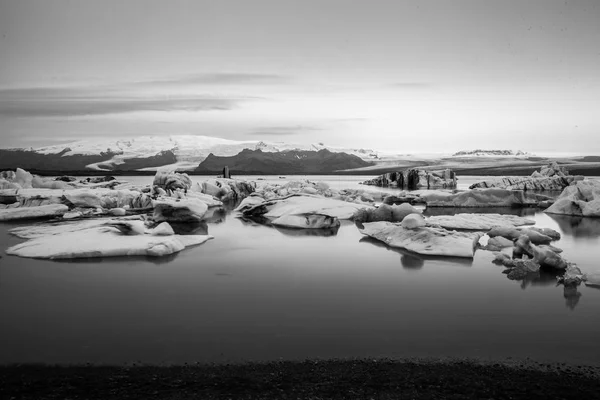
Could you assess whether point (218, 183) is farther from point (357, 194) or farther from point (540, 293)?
point (540, 293)

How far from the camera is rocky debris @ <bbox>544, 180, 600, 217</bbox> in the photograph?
52.2ft

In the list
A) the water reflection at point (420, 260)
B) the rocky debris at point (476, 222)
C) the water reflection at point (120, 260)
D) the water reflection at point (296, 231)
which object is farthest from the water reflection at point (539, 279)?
the water reflection at point (120, 260)

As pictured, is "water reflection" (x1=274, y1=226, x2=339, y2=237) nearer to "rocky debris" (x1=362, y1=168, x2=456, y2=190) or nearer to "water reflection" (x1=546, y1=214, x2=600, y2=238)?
"water reflection" (x1=546, y1=214, x2=600, y2=238)

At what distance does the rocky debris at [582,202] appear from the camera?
15898 millimetres

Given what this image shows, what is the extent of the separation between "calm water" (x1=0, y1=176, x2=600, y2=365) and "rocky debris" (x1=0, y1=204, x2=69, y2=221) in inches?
310

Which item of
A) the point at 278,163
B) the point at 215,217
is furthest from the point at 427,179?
the point at 278,163

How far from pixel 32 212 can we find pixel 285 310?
1389 cm

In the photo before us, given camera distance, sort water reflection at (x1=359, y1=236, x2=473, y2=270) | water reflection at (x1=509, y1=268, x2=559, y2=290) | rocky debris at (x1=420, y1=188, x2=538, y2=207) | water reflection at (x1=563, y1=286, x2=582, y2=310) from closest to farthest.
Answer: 1. water reflection at (x1=563, y1=286, x2=582, y2=310)
2. water reflection at (x1=509, y1=268, x2=559, y2=290)
3. water reflection at (x1=359, y1=236, x2=473, y2=270)
4. rocky debris at (x1=420, y1=188, x2=538, y2=207)

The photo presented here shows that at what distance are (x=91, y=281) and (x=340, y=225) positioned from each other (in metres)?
8.63

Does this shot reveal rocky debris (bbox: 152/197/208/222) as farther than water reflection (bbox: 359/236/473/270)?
Yes

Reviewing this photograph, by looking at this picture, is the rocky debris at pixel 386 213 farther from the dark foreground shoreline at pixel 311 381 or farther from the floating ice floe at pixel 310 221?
the dark foreground shoreline at pixel 311 381

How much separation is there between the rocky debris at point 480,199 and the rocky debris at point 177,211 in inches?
452

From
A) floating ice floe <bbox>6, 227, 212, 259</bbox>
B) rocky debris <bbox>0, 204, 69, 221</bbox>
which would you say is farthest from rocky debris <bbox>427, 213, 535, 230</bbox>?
rocky debris <bbox>0, 204, 69, 221</bbox>

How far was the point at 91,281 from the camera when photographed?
21.3 ft
